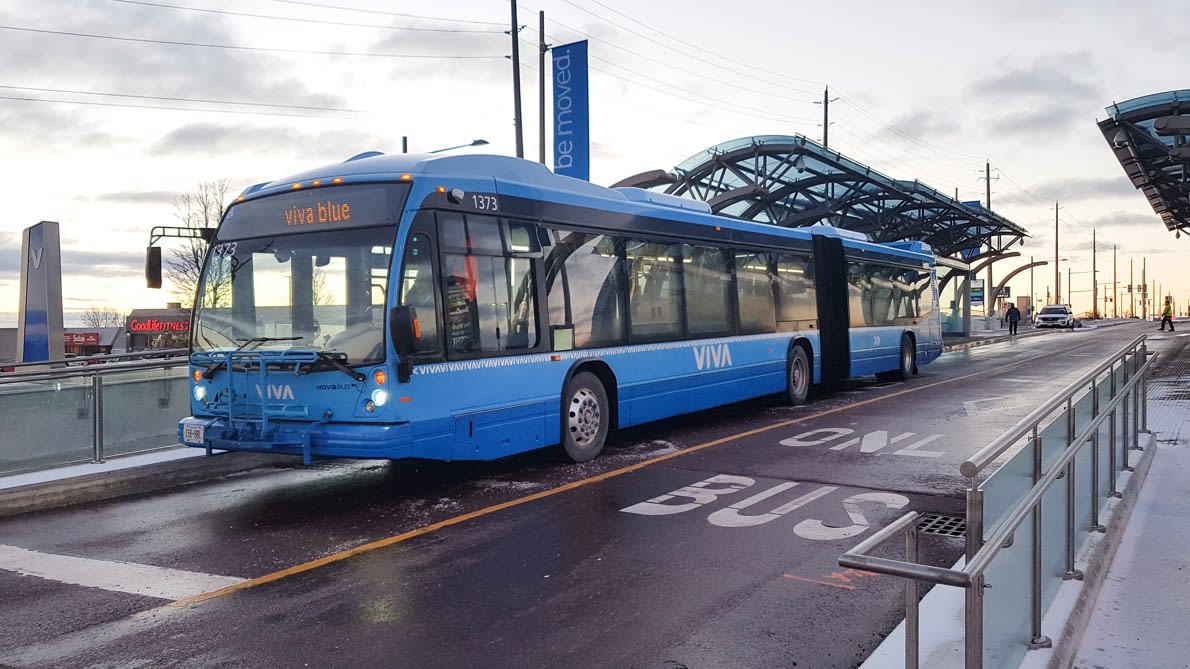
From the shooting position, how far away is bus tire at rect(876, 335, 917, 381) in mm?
20125

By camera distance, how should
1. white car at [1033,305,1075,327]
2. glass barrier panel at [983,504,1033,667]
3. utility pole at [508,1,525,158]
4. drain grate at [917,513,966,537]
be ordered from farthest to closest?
white car at [1033,305,1075,327], utility pole at [508,1,525,158], drain grate at [917,513,966,537], glass barrier panel at [983,504,1033,667]

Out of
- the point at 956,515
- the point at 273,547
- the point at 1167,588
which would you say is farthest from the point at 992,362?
the point at 273,547

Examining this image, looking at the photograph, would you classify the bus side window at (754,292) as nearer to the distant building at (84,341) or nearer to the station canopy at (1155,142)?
the station canopy at (1155,142)

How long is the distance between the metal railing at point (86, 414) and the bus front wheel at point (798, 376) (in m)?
9.57

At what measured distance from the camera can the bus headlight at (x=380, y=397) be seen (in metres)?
7.59

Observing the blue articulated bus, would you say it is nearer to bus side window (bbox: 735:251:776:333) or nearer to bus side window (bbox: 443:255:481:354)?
bus side window (bbox: 443:255:481:354)

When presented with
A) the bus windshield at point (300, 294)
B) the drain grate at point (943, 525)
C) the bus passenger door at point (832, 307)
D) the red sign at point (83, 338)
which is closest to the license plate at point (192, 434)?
the bus windshield at point (300, 294)

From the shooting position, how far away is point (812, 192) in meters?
36.1

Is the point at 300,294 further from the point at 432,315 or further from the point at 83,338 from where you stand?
the point at 83,338

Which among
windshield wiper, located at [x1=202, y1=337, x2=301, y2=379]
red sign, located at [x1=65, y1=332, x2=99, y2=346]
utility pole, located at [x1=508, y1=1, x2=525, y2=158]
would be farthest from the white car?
red sign, located at [x1=65, y1=332, x2=99, y2=346]

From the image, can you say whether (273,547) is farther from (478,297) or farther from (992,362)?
(992,362)

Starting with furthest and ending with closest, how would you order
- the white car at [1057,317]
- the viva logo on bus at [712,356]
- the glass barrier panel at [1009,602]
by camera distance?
the white car at [1057,317] → the viva logo on bus at [712,356] → the glass barrier panel at [1009,602]

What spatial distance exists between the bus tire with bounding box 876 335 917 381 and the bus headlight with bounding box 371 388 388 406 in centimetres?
1508

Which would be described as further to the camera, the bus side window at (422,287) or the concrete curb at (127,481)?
the concrete curb at (127,481)
